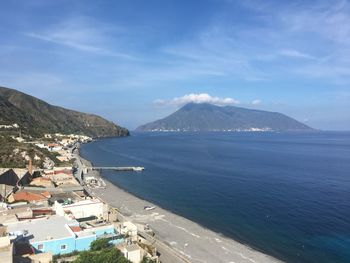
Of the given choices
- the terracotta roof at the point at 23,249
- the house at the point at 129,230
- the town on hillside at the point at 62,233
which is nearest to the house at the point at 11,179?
the town on hillside at the point at 62,233

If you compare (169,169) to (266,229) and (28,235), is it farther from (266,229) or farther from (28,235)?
(28,235)

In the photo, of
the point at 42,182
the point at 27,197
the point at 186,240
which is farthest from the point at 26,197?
the point at 186,240

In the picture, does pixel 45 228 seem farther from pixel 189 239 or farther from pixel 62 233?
pixel 189 239

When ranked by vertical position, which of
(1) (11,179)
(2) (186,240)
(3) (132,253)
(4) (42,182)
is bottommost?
(2) (186,240)

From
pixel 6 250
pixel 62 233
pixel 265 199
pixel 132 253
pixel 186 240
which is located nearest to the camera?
pixel 6 250

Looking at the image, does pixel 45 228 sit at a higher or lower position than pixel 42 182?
higher

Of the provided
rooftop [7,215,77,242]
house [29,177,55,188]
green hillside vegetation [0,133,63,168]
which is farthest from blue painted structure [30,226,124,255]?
green hillside vegetation [0,133,63,168]

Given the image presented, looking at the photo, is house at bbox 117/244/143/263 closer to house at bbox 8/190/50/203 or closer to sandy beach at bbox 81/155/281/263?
sandy beach at bbox 81/155/281/263
